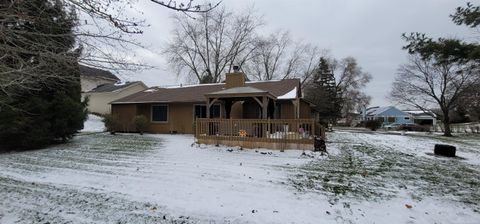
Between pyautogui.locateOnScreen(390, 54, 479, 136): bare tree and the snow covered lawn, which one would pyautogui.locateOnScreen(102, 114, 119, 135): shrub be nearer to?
the snow covered lawn

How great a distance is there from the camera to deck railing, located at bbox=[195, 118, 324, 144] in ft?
37.3

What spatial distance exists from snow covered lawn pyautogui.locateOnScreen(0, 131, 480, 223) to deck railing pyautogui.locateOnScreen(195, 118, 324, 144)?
1496 millimetres

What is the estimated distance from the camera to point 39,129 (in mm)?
12500

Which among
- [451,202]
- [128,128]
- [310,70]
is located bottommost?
[451,202]

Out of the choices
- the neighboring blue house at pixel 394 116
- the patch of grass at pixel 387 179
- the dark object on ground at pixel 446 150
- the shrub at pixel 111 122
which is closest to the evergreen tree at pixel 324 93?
the dark object on ground at pixel 446 150

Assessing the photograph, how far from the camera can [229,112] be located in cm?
1530

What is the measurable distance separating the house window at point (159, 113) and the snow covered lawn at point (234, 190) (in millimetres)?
9965

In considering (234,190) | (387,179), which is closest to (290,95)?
(387,179)

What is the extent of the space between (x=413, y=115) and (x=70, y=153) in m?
68.3

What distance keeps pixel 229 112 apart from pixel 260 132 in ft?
11.8

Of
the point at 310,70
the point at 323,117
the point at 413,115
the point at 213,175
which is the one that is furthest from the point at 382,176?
the point at 413,115

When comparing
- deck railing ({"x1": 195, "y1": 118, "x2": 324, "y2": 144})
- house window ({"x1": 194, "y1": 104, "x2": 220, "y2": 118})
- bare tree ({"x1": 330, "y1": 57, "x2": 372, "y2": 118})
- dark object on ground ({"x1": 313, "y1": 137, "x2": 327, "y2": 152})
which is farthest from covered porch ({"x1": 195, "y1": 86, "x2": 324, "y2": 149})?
bare tree ({"x1": 330, "y1": 57, "x2": 372, "y2": 118})

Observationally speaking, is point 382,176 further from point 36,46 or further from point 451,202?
point 36,46

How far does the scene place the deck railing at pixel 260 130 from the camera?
11.4m
